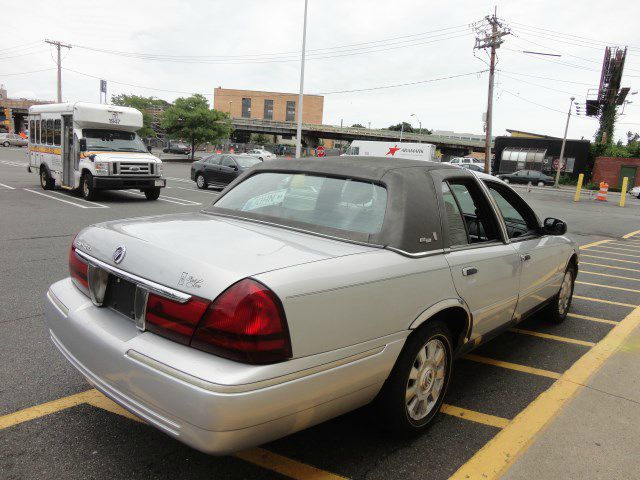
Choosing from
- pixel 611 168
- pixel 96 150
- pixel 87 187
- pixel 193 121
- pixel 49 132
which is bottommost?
pixel 87 187

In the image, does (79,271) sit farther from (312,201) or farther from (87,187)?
(87,187)

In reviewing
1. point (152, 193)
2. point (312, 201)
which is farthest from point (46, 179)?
point (312, 201)

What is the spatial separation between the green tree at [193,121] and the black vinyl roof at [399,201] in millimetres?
44443

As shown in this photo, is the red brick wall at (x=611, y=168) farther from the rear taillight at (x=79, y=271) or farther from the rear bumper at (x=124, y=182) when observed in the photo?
the rear taillight at (x=79, y=271)

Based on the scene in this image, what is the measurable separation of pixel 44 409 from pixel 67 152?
533 inches

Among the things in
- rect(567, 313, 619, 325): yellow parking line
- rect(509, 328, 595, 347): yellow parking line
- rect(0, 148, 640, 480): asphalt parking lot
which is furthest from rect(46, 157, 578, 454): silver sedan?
rect(567, 313, 619, 325): yellow parking line

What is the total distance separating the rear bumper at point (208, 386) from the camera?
194cm

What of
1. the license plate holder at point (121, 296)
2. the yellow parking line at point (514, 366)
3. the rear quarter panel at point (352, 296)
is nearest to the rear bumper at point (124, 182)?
the yellow parking line at point (514, 366)

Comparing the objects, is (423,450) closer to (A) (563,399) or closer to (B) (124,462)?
(A) (563,399)

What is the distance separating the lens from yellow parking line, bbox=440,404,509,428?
10.3ft

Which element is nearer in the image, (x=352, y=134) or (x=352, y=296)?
(x=352, y=296)

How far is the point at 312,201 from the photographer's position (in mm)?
3195

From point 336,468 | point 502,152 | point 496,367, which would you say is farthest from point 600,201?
point 336,468

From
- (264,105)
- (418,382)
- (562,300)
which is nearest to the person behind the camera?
(418,382)
